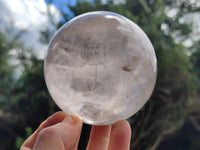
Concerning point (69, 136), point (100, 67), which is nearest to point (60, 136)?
point (69, 136)

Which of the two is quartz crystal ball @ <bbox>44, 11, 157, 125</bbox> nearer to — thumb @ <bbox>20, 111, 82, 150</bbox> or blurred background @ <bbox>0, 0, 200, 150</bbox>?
thumb @ <bbox>20, 111, 82, 150</bbox>

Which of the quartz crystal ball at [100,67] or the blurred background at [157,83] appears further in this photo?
the blurred background at [157,83]

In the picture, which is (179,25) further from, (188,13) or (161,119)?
(161,119)

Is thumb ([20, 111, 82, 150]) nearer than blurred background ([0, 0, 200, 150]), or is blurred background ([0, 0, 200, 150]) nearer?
thumb ([20, 111, 82, 150])

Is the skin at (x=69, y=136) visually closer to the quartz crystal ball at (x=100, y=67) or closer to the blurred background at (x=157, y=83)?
the quartz crystal ball at (x=100, y=67)

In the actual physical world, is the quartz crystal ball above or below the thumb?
above

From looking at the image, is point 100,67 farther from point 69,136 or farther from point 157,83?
point 157,83

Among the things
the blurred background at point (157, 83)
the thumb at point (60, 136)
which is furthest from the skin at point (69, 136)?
the blurred background at point (157, 83)

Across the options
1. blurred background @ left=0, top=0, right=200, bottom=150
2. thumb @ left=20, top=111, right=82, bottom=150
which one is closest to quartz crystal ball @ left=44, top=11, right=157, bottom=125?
thumb @ left=20, top=111, right=82, bottom=150
